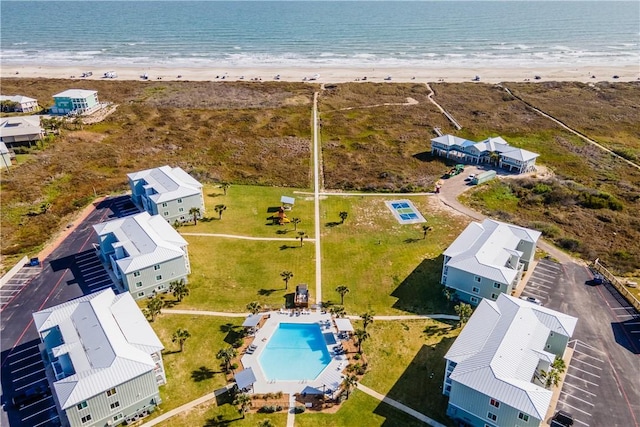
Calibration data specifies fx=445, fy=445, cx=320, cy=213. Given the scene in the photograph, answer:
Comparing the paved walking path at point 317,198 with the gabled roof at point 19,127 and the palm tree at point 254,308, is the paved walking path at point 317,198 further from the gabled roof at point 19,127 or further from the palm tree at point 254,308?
the gabled roof at point 19,127

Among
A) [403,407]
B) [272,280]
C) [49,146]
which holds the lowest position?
[403,407]

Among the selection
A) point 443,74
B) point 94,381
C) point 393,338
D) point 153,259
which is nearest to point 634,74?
point 443,74

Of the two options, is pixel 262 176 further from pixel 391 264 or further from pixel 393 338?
pixel 393 338

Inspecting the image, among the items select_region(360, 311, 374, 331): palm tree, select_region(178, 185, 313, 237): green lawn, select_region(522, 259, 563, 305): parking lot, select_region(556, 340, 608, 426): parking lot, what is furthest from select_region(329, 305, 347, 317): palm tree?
select_region(556, 340, 608, 426): parking lot

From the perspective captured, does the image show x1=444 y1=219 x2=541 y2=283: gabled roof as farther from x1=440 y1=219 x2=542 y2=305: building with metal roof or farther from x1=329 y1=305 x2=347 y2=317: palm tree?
x1=329 y1=305 x2=347 y2=317: palm tree

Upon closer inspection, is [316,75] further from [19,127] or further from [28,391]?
[28,391]

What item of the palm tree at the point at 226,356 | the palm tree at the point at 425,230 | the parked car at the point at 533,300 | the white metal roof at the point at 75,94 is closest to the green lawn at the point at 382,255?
the palm tree at the point at 425,230

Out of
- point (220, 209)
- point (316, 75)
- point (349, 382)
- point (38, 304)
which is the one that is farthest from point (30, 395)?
point (316, 75)

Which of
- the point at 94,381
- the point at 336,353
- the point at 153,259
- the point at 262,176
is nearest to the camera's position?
the point at 94,381
